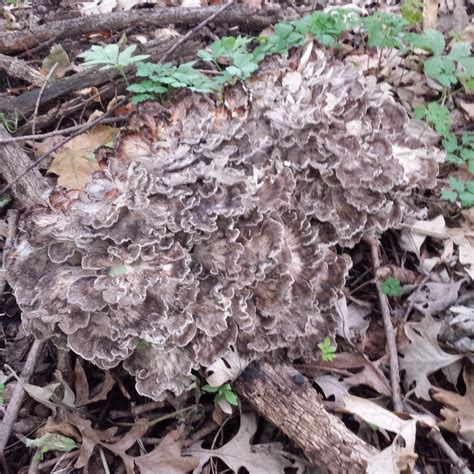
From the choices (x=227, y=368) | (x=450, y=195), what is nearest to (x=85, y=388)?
(x=227, y=368)

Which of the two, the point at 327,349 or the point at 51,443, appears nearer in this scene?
the point at 51,443

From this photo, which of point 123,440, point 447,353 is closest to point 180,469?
point 123,440

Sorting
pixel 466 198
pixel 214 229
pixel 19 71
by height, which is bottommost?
pixel 466 198

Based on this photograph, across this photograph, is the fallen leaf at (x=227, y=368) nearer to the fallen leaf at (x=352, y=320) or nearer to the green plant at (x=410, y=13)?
the fallen leaf at (x=352, y=320)

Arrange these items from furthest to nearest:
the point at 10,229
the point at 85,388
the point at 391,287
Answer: the point at 10,229 → the point at 391,287 → the point at 85,388

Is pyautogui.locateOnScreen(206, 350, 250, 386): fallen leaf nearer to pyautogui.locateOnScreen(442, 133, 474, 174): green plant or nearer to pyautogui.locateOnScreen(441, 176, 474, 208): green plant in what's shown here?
pyautogui.locateOnScreen(441, 176, 474, 208): green plant

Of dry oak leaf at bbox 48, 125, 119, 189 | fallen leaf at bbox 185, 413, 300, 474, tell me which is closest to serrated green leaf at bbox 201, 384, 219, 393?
fallen leaf at bbox 185, 413, 300, 474

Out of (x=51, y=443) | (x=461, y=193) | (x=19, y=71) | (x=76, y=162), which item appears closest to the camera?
(x=51, y=443)

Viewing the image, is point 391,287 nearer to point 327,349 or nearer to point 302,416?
point 327,349
